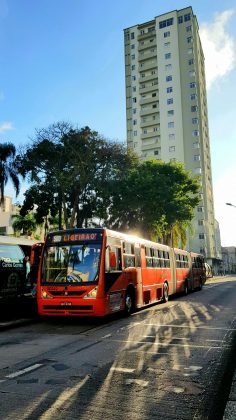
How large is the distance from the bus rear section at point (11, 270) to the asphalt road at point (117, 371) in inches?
197

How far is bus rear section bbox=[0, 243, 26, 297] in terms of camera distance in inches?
661

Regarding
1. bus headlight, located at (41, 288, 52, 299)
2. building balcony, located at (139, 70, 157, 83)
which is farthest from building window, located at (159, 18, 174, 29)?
bus headlight, located at (41, 288, 52, 299)

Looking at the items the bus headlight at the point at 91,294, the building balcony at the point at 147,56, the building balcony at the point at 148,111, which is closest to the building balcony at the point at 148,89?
the building balcony at the point at 148,111

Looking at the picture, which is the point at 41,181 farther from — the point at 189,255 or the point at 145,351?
the point at 145,351

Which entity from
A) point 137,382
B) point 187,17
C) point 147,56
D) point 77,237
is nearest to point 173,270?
point 77,237

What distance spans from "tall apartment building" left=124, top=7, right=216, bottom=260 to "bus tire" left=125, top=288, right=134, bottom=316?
247 feet

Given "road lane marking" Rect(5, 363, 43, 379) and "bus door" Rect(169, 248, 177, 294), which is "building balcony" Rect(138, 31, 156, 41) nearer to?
"bus door" Rect(169, 248, 177, 294)

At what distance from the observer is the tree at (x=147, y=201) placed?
1587 inches

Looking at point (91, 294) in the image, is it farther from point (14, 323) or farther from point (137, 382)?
point (137, 382)

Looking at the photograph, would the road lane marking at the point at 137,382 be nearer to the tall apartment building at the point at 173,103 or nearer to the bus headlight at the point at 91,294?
the bus headlight at the point at 91,294

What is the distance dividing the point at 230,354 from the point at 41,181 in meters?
30.6

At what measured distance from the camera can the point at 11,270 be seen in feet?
57.2

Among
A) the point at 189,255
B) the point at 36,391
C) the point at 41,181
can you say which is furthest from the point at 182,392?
the point at 41,181

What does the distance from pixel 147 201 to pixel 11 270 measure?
24456mm
